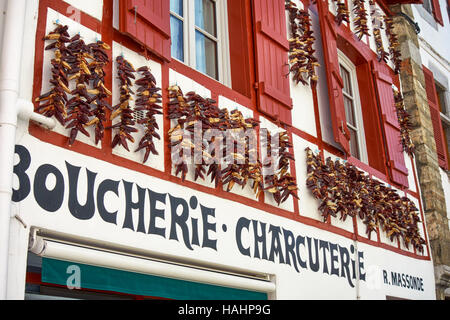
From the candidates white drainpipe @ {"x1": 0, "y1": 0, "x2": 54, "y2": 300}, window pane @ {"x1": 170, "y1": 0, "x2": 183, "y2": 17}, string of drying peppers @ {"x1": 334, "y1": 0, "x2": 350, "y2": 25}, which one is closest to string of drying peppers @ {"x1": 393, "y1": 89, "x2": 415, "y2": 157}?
string of drying peppers @ {"x1": 334, "y1": 0, "x2": 350, "y2": 25}

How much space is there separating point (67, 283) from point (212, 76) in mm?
2346

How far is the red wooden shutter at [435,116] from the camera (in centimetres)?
855

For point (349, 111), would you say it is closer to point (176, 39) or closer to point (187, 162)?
point (176, 39)

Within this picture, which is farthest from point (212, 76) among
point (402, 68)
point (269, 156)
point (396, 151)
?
point (402, 68)

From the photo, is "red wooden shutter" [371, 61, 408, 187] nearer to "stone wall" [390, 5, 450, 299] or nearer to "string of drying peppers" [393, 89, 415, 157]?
"string of drying peppers" [393, 89, 415, 157]

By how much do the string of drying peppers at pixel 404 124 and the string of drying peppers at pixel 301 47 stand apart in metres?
2.12

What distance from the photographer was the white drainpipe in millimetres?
2695

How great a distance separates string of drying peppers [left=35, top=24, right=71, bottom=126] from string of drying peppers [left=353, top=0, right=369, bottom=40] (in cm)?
453

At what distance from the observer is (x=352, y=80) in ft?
23.9

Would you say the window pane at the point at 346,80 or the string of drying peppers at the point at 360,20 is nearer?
the string of drying peppers at the point at 360,20

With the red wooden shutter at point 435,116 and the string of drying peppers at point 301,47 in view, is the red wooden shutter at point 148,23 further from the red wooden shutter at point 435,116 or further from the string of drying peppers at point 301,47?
the red wooden shutter at point 435,116

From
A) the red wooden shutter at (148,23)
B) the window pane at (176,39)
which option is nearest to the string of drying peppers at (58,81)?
the red wooden shutter at (148,23)

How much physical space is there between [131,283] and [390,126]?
4.67 metres

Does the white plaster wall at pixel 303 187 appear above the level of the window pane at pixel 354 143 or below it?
below
